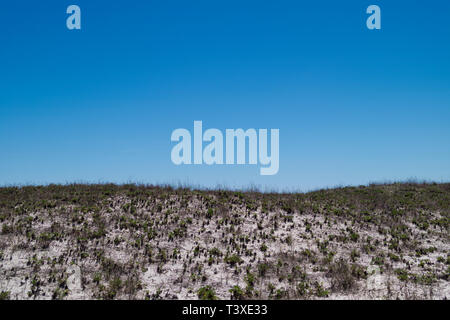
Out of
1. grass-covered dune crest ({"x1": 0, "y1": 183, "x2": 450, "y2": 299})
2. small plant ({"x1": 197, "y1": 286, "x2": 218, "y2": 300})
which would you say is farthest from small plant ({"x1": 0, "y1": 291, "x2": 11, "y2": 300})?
small plant ({"x1": 197, "y1": 286, "x2": 218, "y2": 300})

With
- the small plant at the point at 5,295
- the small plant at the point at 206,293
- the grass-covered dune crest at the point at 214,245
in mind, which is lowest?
the small plant at the point at 206,293

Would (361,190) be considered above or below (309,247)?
above

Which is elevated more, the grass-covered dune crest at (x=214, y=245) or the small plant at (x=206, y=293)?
the grass-covered dune crest at (x=214, y=245)

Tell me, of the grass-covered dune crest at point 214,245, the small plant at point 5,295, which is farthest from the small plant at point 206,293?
the small plant at point 5,295

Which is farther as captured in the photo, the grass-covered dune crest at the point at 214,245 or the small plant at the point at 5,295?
the grass-covered dune crest at the point at 214,245

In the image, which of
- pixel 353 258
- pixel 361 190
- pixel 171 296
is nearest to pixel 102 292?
pixel 171 296

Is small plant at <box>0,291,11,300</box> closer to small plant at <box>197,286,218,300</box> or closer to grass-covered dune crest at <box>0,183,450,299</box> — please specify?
grass-covered dune crest at <box>0,183,450,299</box>

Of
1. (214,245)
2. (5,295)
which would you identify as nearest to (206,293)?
(214,245)

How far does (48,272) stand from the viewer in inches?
615

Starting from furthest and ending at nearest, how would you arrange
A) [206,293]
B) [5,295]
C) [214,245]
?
[214,245] → [206,293] → [5,295]

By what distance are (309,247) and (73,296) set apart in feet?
40.6

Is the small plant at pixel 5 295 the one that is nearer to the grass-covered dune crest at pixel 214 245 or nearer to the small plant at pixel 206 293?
the grass-covered dune crest at pixel 214 245

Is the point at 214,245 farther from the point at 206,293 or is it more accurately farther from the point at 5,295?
the point at 5,295
